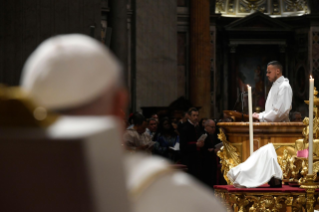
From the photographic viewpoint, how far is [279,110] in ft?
17.9

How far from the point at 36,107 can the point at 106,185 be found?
0.15 metres

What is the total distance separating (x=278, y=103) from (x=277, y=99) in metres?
0.09

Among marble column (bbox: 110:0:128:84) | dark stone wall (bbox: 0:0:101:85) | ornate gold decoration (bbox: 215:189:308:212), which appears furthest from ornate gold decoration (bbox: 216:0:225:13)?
ornate gold decoration (bbox: 215:189:308:212)

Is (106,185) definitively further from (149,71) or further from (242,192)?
(149,71)

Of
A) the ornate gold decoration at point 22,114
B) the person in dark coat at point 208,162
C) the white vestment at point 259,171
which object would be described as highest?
the ornate gold decoration at point 22,114

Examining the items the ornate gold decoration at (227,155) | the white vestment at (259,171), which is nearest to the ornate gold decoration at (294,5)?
the ornate gold decoration at (227,155)

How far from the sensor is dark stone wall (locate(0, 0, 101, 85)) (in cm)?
713

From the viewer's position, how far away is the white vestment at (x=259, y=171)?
4289 mm

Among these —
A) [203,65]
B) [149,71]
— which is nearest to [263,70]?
[203,65]

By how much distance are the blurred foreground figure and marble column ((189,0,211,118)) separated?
53.9 feet

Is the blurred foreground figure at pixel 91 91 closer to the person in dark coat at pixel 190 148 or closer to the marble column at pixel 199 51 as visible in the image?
the person in dark coat at pixel 190 148

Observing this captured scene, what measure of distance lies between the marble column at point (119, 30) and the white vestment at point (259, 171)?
9864mm

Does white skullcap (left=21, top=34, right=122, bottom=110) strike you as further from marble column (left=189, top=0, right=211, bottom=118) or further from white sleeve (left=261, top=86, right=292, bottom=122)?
marble column (left=189, top=0, right=211, bottom=118)

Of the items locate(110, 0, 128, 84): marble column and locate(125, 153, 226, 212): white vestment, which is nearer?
locate(125, 153, 226, 212): white vestment
